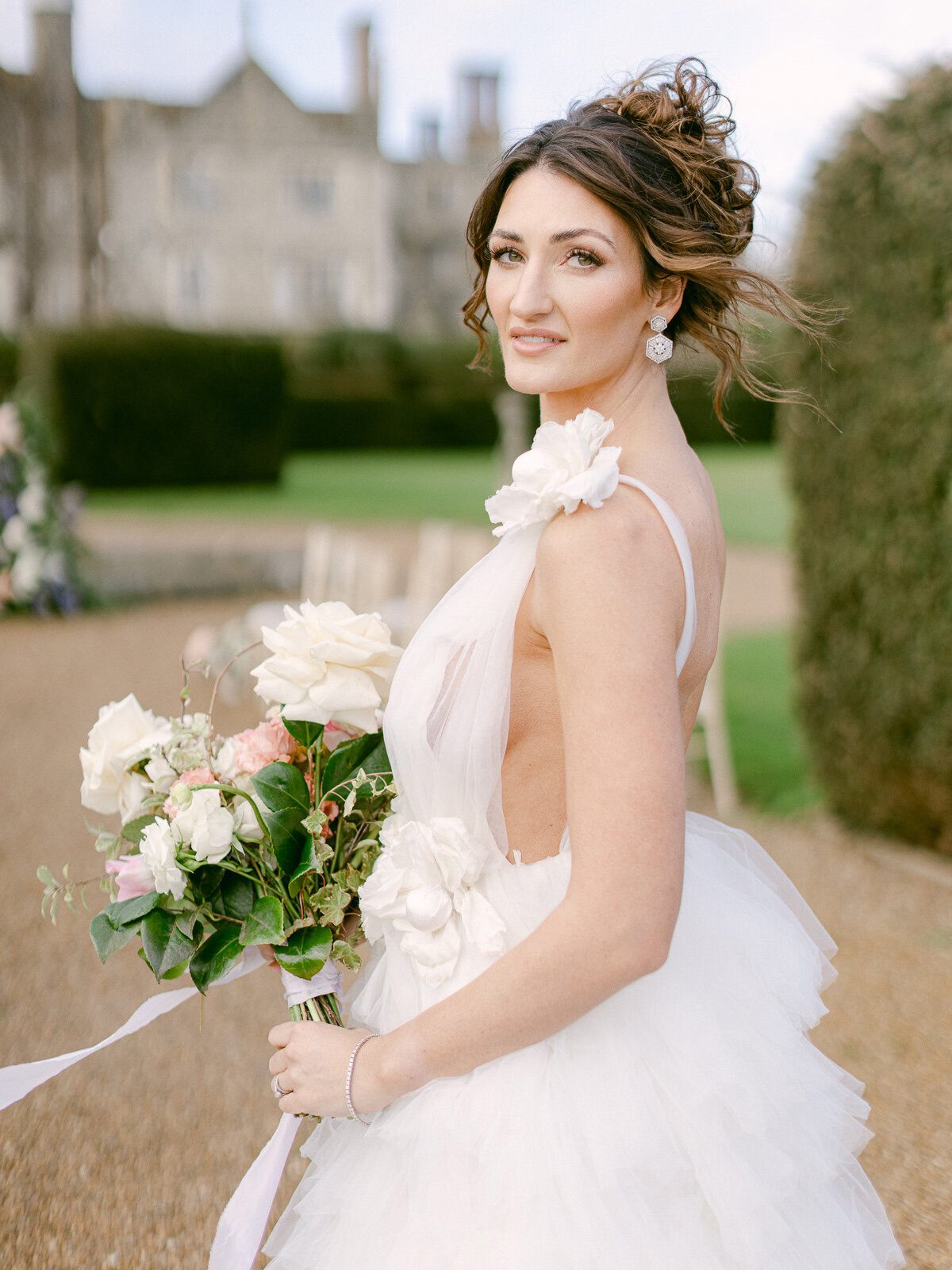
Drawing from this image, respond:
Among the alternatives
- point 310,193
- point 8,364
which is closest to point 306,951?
point 8,364

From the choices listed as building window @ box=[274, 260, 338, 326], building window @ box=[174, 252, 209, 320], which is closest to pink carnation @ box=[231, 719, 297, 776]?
building window @ box=[174, 252, 209, 320]

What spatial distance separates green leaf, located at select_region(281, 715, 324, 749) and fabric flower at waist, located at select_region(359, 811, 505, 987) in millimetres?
234

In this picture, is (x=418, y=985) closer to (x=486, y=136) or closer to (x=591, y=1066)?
(x=591, y=1066)

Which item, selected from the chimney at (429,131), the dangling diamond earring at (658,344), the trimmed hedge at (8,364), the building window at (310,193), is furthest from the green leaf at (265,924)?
the chimney at (429,131)

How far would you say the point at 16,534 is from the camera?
383 inches

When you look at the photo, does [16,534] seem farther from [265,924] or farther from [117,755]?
[265,924]

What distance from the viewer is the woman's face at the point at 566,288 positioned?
4.75ft

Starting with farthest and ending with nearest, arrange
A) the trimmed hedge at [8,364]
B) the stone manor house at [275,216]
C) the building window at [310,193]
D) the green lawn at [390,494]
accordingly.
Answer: the building window at [310,193]
the stone manor house at [275,216]
the trimmed hedge at [8,364]
the green lawn at [390,494]

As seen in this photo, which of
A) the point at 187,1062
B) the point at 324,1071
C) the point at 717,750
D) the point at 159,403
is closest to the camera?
the point at 324,1071

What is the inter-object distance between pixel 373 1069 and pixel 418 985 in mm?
157

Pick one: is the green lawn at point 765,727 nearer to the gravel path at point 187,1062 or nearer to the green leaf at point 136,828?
the gravel path at point 187,1062

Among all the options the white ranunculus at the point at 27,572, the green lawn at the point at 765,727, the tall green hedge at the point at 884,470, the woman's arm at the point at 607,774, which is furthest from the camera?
the white ranunculus at the point at 27,572

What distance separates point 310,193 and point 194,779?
49.5 m

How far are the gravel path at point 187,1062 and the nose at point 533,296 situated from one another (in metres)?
1.13
